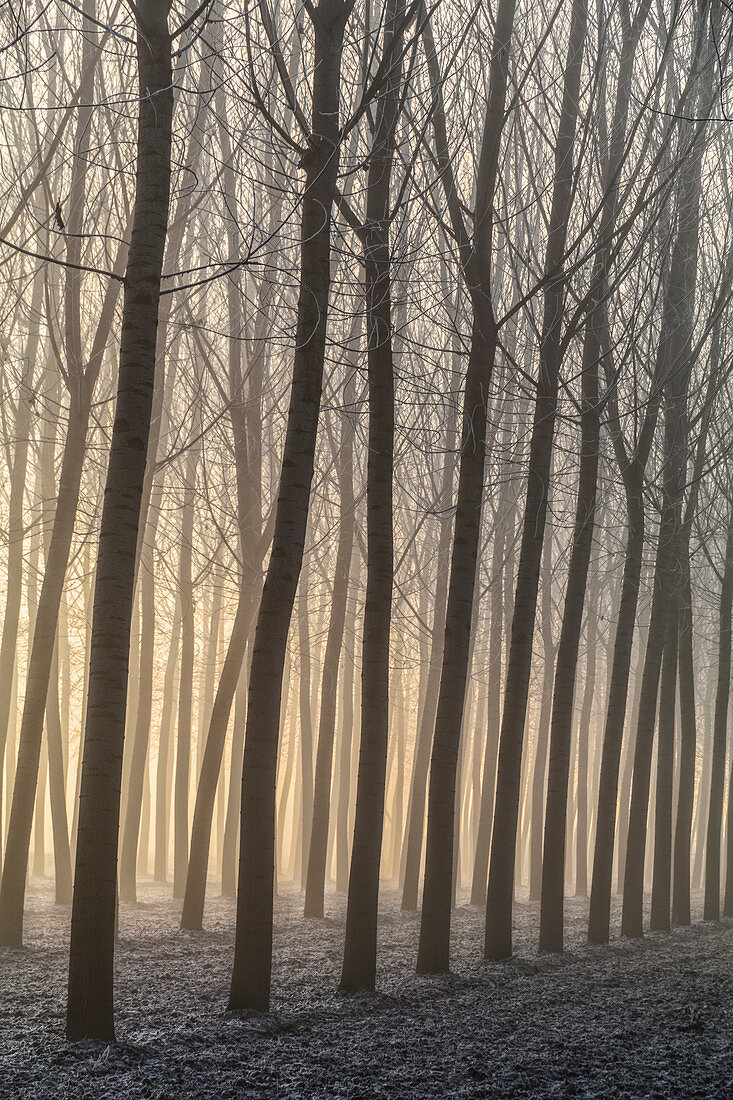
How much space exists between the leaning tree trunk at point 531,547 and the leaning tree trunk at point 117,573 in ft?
12.9

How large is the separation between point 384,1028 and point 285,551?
3050 mm

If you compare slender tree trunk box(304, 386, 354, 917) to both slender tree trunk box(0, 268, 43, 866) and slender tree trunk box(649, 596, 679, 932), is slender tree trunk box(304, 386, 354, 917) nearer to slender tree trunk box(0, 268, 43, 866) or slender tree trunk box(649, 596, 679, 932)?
slender tree trunk box(0, 268, 43, 866)

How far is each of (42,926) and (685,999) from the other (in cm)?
652

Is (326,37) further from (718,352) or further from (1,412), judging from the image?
(718,352)

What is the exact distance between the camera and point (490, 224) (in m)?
7.95

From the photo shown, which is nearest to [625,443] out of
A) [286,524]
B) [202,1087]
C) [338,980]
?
[286,524]

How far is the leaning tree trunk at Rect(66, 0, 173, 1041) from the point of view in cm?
484

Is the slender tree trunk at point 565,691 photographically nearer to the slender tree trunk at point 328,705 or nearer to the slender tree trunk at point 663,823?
the slender tree trunk at point 663,823

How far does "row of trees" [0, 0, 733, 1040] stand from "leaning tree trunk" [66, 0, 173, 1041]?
0.06 feet

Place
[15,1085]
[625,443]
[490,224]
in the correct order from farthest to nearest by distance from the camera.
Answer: [625,443] < [490,224] < [15,1085]

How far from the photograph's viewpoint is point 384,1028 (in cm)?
553

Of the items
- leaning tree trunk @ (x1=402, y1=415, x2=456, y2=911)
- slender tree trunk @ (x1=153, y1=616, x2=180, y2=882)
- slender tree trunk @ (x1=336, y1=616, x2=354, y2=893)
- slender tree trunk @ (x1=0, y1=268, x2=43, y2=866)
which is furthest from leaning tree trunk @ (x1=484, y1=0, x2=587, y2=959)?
slender tree trunk @ (x1=153, y1=616, x2=180, y2=882)

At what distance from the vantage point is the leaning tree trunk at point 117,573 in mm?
4840

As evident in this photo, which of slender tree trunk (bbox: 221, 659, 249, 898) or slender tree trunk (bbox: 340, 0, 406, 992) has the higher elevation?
slender tree trunk (bbox: 340, 0, 406, 992)
